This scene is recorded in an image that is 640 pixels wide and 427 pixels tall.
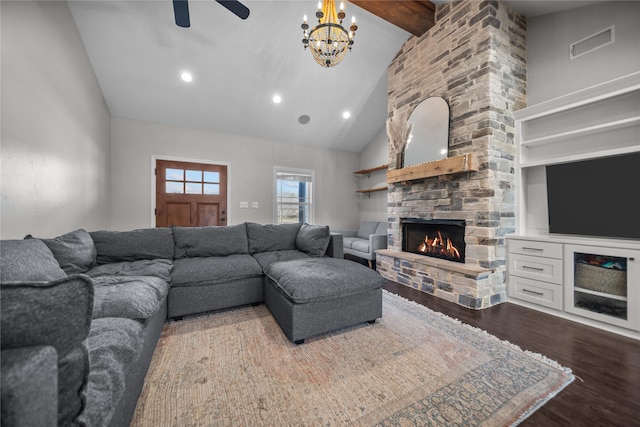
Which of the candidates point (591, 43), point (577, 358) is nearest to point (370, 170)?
point (591, 43)

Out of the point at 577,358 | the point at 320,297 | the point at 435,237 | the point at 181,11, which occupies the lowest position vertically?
the point at 577,358

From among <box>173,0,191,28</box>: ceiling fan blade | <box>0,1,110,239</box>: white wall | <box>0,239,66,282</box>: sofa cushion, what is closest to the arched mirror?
<box>173,0,191,28</box>: ceiling fan blade

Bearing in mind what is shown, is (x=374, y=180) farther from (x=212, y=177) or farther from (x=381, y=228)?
(x=212, y=177)

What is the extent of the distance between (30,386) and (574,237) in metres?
3.59

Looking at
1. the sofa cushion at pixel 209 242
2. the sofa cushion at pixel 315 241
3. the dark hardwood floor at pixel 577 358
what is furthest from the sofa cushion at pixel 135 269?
the dark hardwood floor at pixel 577 358

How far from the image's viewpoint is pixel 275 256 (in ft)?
9.35

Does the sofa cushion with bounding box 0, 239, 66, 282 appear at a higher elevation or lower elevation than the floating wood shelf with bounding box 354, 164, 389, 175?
lower

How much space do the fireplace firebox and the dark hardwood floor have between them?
652 mm

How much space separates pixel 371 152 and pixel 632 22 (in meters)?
4.00

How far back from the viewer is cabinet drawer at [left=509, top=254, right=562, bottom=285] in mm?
2338

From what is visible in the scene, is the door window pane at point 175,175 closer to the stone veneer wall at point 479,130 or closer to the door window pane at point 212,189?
the door window pane at point 212,189

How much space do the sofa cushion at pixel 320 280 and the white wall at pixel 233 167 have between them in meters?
3.16

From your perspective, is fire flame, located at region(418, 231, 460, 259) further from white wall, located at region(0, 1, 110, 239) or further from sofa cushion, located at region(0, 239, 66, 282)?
white wall, located at region(0, 1, 110, 239)

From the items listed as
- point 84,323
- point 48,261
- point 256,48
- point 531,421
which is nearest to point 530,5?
point 256,48
